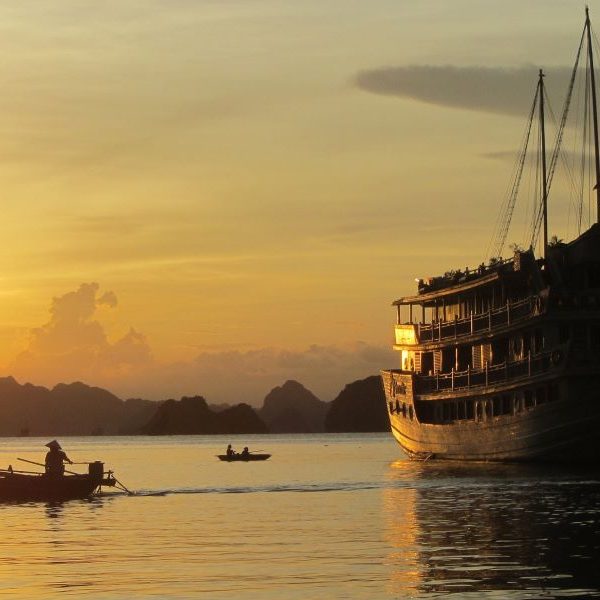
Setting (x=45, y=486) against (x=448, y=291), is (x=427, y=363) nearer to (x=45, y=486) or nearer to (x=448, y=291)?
(x=448, y=291)

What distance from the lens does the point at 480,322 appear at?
79.8 meters

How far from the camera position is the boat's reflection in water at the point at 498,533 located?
29.5m

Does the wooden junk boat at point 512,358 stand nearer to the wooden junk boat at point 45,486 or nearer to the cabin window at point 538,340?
the cabin window at point 538,340

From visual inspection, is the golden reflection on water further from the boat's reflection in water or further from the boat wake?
the boat wake

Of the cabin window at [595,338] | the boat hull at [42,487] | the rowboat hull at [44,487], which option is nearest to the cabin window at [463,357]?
the cabin window at [595,338]

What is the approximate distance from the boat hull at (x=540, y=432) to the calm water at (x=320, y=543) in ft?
4.69

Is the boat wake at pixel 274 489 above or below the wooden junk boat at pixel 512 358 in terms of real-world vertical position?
below

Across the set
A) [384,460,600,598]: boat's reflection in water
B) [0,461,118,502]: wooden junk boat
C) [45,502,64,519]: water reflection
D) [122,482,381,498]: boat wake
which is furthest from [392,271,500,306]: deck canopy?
[45,502,64,519]: water reflection

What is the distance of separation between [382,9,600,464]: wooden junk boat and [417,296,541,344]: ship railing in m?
0.06

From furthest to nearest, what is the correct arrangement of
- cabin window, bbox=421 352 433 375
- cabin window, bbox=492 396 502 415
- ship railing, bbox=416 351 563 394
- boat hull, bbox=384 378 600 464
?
cabin window, bbox=421 352 433 375 → cabin window, bbox=492 396 502 415 → ship railing, bbox=416 351 563 394 → boat hull, bbox=384 378 600 464

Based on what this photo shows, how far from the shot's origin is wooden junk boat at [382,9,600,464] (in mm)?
69875

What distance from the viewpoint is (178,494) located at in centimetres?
6944

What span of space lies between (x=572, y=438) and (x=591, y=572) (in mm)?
39384

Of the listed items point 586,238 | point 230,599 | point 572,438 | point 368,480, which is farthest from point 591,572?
point 368,480
